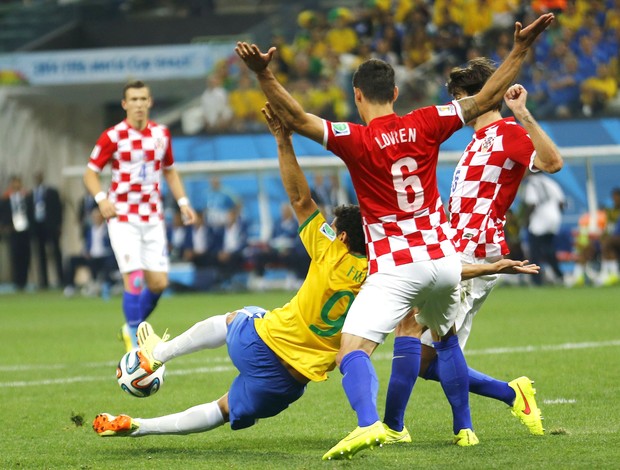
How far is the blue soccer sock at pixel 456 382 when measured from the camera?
6516mm

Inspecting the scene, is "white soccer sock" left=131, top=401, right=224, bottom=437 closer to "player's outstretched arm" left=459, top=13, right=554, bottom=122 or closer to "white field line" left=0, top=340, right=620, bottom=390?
"player's outstretched arm" left=459, top=13, right=554, bottom=122

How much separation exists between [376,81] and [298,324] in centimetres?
132

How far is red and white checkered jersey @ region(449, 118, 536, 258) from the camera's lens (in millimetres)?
6820

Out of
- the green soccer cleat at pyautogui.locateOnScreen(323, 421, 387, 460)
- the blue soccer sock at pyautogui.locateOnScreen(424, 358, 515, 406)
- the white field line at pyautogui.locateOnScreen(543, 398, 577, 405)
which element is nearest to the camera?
the green soccer cleat at pyautogui.locateOnScreen(323, 421, 387, 460)

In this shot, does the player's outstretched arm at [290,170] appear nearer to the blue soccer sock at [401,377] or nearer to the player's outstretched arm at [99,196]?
the blue soccer sock at [401,377]

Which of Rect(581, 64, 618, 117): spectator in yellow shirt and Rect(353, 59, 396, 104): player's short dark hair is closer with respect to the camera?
Rect(353, 59, 396, 104): player's short dark hair

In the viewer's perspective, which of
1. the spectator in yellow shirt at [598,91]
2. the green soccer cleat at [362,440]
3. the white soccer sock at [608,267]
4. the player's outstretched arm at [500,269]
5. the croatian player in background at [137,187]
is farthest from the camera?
the spectator in yellow shirt at [598,91]

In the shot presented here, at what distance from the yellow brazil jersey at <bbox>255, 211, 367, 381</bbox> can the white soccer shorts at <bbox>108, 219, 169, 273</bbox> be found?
5.74 metres

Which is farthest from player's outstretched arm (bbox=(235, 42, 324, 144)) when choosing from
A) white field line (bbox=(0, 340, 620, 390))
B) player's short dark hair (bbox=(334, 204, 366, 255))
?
white field line (bbox=(0, 340, 620, 390))

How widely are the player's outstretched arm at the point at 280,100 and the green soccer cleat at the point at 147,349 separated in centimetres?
176

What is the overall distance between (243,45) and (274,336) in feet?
5.04

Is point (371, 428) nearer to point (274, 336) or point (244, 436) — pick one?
point (274, 336)

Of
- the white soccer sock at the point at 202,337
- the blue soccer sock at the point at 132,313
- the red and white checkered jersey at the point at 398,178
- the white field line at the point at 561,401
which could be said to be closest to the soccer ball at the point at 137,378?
the white soccer sock at the point at 202,337

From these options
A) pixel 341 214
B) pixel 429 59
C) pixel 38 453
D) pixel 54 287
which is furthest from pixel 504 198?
pixel 54 287
